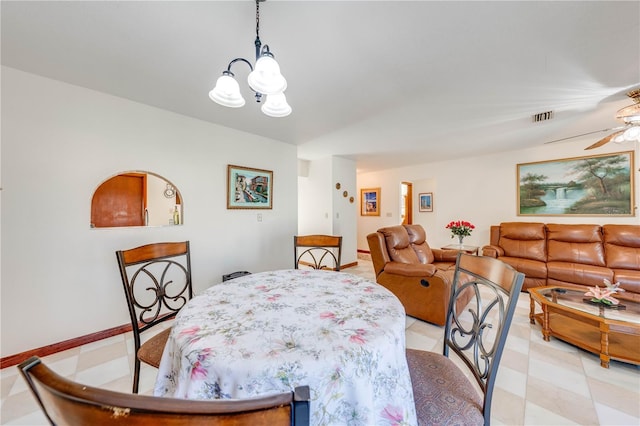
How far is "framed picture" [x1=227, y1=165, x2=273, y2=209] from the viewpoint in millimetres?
3084

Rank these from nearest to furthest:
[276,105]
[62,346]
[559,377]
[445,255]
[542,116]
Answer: [276,105]
[559,377]
[62,346]
[542,116]
[445,255]

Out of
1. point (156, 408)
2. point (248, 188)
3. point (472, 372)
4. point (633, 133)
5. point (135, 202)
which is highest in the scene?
point (633, 133)

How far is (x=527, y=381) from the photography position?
1.62 m

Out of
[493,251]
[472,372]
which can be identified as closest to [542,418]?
[472,372]

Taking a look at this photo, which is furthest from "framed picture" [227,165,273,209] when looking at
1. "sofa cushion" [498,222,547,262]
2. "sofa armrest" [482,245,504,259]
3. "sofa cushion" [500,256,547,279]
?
"sofa cushion" [498,222,547,262]

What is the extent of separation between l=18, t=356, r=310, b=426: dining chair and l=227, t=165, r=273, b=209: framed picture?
2835mm

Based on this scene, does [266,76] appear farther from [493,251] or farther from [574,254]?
[574,254]

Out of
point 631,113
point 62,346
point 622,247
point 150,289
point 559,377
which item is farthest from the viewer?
point 622,247

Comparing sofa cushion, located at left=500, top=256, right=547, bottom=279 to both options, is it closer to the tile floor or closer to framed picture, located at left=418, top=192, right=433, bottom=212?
the tile floor

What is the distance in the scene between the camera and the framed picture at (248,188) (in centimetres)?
308

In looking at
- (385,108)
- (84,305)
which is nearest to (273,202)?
→ (385,108)

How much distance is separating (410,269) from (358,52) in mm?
1941

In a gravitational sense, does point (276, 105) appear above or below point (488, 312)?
above

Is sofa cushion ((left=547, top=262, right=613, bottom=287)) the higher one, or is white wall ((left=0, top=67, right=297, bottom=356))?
white wall ((left=0, top=67, right=297, bottom=356))
